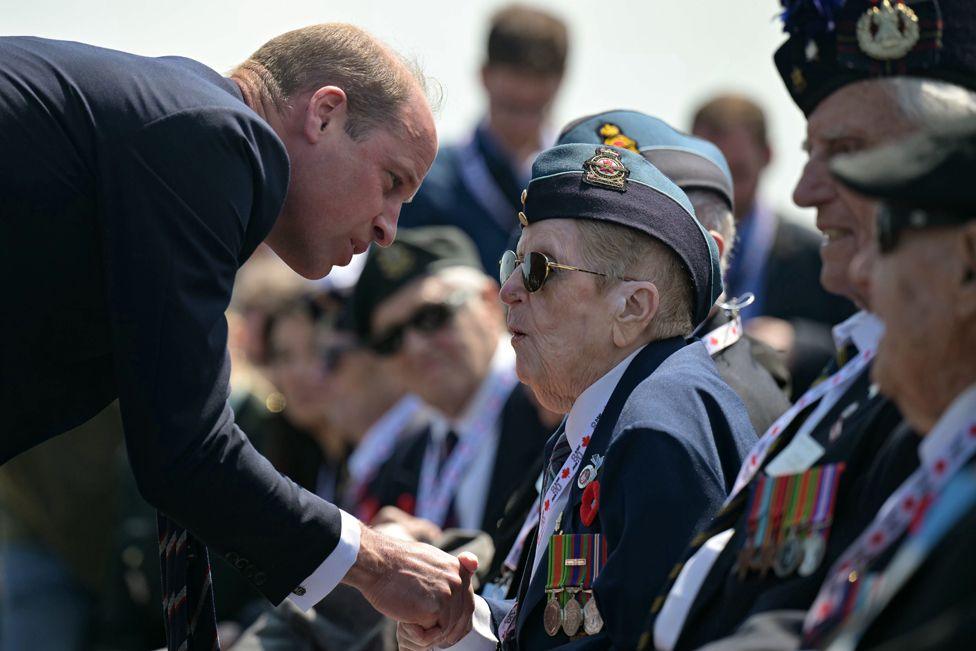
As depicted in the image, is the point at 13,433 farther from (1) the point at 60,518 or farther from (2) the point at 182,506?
(1) the point at 60,518

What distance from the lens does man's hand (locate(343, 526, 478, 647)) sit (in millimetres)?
4164

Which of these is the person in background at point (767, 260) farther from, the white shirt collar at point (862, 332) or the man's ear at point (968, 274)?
the man's ear at point (968, 274)

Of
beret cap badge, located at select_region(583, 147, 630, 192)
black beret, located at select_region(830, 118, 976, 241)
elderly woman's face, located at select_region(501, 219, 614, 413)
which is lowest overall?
elderly woman's face, located at select_region(501, 219, 614, 413)

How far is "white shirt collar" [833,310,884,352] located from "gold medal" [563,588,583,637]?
0.92 m

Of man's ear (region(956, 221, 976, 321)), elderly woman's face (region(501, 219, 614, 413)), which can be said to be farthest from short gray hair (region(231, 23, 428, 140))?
man's ear (region(956, 221, 976, 321))

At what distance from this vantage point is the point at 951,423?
2.70 metres

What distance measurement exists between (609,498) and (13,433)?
1641 millimetres

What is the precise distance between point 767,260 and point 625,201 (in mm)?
3820

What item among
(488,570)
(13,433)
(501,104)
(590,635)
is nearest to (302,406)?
(501,104)

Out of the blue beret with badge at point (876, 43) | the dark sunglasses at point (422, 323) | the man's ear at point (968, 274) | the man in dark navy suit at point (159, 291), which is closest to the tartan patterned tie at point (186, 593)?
the man in dark navy suit at point (159, 291)

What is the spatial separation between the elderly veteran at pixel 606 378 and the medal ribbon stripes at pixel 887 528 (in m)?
0.84

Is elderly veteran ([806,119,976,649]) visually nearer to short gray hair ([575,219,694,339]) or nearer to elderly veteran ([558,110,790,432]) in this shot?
short gray hair ([575,219,694,339])

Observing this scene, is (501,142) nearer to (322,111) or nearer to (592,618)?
(322,111)

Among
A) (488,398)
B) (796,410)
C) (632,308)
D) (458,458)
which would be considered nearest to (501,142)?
(488,398)
